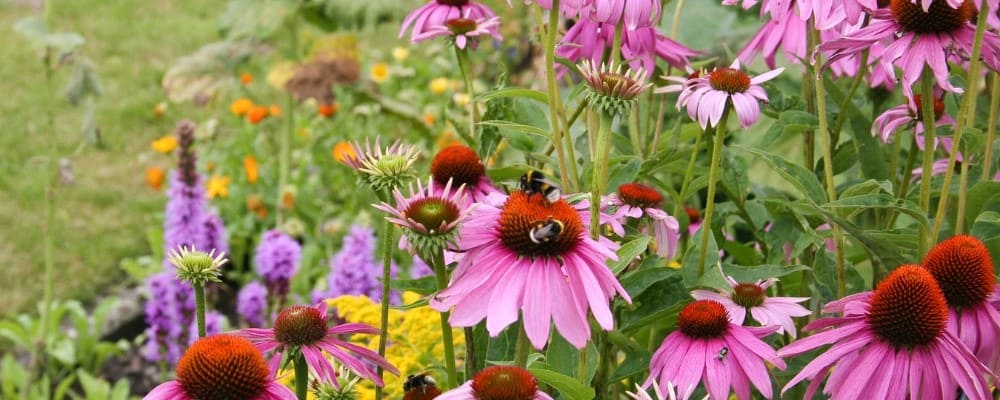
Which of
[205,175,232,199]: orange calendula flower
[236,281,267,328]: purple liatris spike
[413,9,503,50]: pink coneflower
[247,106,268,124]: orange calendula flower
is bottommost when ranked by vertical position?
[236,281,267,328]: purple liatris spike

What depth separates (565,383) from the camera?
0.77 metres

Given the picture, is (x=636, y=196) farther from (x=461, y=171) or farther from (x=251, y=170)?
(x=251, y=170)

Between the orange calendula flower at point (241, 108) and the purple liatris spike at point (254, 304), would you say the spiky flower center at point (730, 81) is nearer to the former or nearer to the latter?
the purple liatris spike at point (254, 304)

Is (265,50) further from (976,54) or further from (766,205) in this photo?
(976,54)

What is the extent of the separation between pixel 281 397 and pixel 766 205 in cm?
67

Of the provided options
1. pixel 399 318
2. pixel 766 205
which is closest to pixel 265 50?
pixel 399 318

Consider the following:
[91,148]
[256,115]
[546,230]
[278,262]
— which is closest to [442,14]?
[546,230]

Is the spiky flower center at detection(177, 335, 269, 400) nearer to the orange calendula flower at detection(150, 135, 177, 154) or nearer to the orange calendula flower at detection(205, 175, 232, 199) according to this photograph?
the orange calendula flower at detection(205, 175, 232, 199)

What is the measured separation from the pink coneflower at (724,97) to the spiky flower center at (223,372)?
41cm

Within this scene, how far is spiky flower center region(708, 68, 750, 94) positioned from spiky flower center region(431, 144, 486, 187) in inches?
9.7

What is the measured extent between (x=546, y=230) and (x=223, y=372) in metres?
0.24

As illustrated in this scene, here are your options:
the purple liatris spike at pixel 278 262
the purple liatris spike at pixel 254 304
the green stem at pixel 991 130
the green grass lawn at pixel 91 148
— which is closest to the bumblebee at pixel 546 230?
the green stem at pixel 991 130

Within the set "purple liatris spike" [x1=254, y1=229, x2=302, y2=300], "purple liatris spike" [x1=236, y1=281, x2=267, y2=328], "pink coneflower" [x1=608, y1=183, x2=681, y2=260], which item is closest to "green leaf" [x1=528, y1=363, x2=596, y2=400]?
"pink coneflower" [x1=608, y1=183, x2=681, y2=260]

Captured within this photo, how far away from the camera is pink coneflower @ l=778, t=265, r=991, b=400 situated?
0.79m
